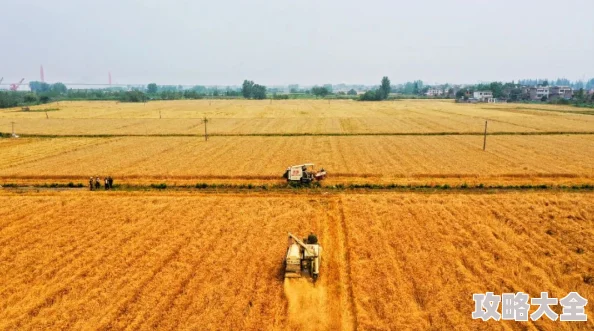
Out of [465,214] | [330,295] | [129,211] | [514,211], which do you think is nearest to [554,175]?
[514,211]

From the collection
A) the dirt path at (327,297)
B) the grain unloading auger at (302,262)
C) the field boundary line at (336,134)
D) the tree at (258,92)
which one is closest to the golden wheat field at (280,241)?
the dirt path at (327,297)

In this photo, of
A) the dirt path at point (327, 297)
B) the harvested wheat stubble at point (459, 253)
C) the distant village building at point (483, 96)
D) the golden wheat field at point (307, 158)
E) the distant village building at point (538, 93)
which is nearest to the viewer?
the dirt path at point (327, 297)

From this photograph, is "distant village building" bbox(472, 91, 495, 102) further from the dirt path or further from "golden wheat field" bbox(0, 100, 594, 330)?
the dirt path

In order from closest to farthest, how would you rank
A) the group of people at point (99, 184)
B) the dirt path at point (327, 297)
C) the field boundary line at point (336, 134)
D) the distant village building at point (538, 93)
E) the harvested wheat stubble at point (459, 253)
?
1. the dirt path at point (327, 297)
2. the harvested wheat stubble at point (459, 253)
3. the group of people at point (99, 184)
4. the field boundary line at point (336, 134)
5. the distant village building at point (538, 93)

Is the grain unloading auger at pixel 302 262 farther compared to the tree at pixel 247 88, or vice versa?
the tree at pixel 247 88

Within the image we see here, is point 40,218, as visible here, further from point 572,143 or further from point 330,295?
point 572,143

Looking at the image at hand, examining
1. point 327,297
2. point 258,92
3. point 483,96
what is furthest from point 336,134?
point 258,92

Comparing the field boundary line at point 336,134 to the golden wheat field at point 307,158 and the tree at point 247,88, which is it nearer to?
the golden wheat field at point 307,158
